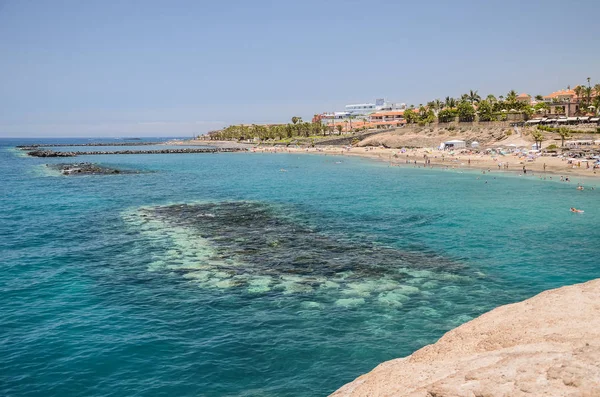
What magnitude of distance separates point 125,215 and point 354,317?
33176 millimetres

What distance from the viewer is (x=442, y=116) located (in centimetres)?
13625

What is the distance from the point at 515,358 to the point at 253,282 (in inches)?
661

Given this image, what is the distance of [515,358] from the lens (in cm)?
906

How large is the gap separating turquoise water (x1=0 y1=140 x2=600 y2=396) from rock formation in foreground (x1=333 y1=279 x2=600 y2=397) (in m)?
4.31

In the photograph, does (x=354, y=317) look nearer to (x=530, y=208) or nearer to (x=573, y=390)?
(x=573, y=390)

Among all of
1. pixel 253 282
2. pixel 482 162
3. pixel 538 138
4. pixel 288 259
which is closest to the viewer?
pixel 253 282

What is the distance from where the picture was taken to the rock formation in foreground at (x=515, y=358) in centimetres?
776

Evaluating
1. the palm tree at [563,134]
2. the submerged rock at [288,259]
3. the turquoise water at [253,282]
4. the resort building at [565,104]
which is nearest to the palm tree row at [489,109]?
the resort building at [565,104]

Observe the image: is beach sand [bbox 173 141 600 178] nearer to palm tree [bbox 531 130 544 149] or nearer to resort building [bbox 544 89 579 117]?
palm tree [bbox 531 130 544 149]

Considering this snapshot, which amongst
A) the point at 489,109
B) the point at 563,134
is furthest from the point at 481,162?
the point at 489,109

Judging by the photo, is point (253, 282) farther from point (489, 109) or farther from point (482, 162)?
point (489, 109)

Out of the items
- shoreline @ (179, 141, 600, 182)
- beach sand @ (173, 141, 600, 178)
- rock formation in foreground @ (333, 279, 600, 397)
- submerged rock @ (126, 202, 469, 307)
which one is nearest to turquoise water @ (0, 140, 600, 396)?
submerged rock @ (126, 202, 469, 307)

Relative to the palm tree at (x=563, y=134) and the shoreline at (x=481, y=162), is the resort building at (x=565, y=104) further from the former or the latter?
the shoreline at (x=481, y=162)

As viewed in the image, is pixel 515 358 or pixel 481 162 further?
pixel 481 162
